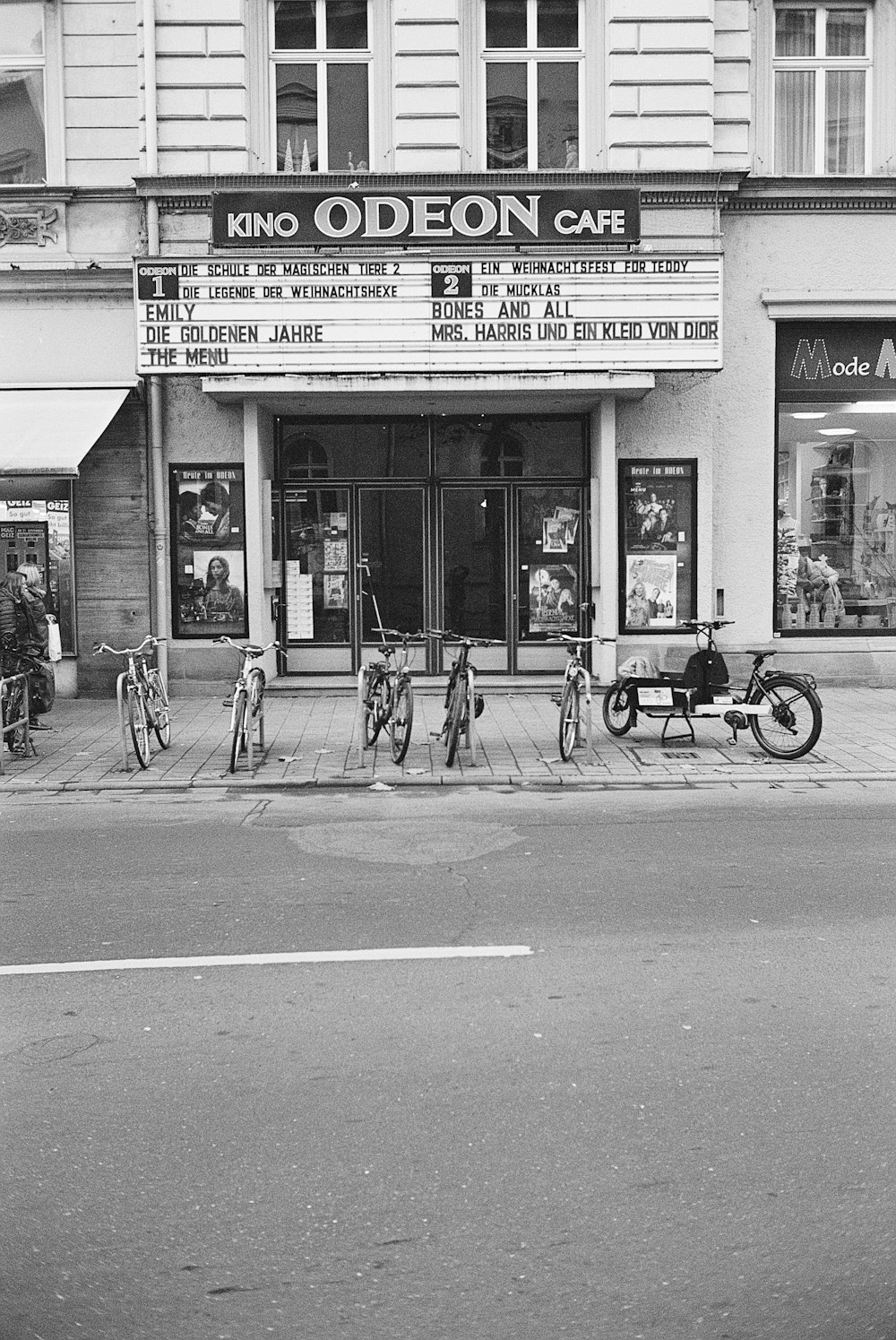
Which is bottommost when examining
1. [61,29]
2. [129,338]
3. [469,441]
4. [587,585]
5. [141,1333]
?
[141,1333]

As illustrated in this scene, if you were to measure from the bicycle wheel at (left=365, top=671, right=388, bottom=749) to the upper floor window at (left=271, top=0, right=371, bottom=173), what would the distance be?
7047 mm

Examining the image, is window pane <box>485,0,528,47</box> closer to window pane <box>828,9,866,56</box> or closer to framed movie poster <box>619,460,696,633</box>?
window pane <box>828,9,866,56</box>

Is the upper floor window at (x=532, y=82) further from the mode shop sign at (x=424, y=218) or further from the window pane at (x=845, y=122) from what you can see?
the window pane at (x=845, y=122)

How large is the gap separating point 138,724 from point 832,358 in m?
9.69

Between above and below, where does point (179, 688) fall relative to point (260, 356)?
below

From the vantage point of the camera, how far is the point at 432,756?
485 inches

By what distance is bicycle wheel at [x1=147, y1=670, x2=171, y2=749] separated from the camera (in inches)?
491

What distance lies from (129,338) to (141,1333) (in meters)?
14.5

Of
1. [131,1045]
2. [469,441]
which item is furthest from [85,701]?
[131,1045]

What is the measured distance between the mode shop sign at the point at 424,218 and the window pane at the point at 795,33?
122 inches

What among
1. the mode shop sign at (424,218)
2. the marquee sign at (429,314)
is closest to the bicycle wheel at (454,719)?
the marquee sign at (429,314)

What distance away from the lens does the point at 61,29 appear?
640 inches

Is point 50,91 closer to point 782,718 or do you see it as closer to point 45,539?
point 45,539

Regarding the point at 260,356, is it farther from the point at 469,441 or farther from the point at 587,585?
the point at 587,585
